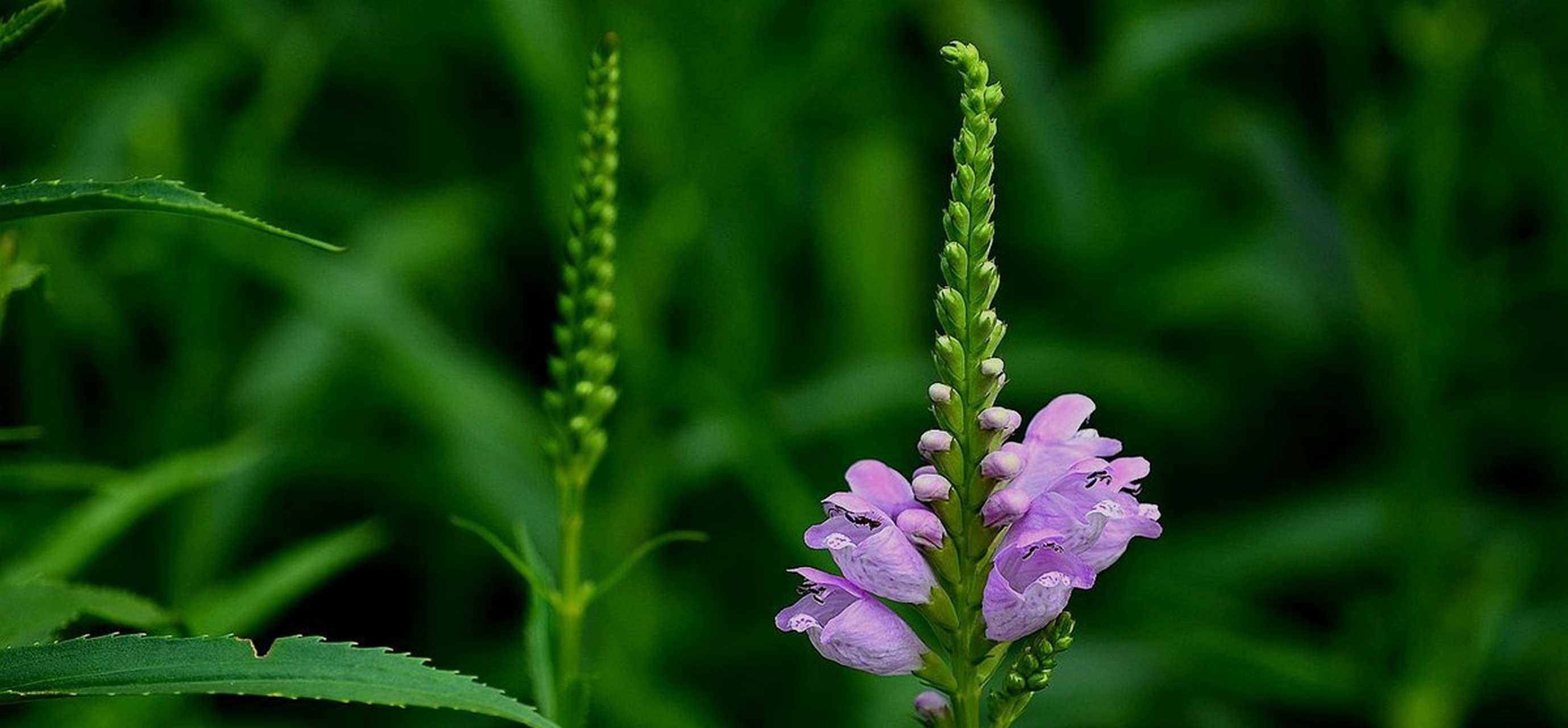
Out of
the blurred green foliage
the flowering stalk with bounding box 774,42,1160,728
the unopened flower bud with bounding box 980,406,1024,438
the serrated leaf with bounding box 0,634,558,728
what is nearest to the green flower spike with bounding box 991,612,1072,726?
the flowering stalk with bounding box 774,42,1160,728

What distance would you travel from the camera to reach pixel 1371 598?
317 centimetres

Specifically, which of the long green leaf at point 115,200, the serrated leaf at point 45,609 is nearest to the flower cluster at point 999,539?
the long green leaf at point 115,200

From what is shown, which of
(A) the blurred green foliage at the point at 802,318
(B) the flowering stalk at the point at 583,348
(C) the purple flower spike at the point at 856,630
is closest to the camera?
(C) the purple flower spike at the point at 856,630

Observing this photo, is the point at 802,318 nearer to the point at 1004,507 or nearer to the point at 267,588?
the point at 267,588

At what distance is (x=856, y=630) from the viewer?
94cm

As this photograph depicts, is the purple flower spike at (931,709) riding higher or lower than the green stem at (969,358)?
lower

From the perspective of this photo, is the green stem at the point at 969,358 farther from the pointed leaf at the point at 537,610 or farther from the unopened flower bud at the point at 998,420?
the pointed leaf at the point at 537,610

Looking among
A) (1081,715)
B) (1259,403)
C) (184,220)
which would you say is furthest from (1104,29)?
(184,220)

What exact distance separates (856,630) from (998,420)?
156 millimetres

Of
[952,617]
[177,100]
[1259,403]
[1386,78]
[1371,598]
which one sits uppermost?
[1386,78]

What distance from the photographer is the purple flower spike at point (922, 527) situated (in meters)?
0.91

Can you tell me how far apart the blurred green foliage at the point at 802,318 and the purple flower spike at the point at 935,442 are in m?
1.54

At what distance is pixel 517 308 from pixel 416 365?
0.76 metres

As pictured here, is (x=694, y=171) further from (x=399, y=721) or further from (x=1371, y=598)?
(x=1371, y=598)
